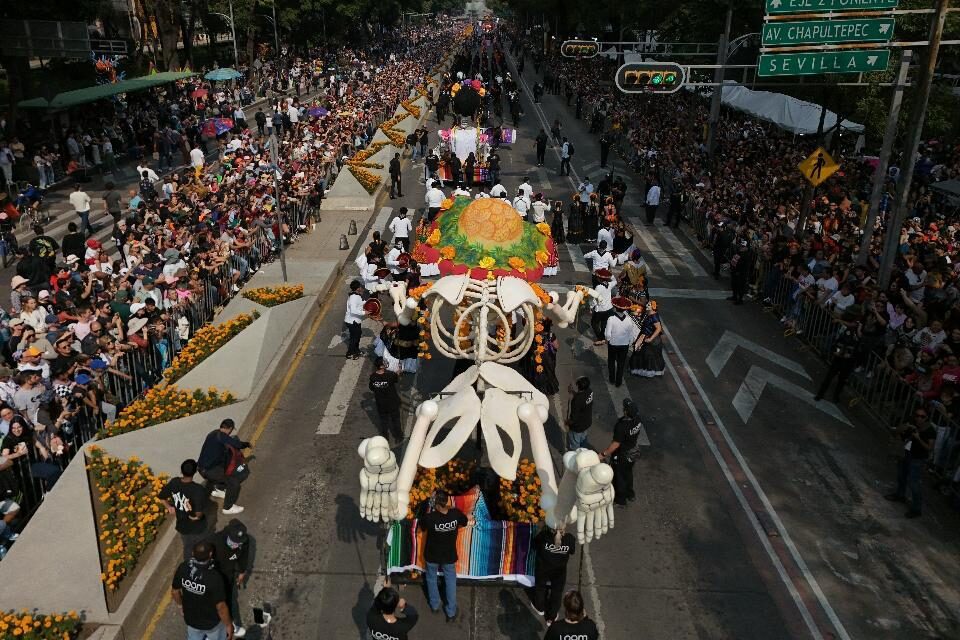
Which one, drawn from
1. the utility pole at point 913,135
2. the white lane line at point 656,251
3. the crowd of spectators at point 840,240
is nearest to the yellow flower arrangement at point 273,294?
the white lane line at point 656,251

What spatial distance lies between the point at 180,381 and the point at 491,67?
58.0 m

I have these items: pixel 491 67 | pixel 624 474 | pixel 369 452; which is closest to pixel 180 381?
pixel 369 452

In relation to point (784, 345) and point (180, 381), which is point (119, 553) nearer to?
point (180, 381)

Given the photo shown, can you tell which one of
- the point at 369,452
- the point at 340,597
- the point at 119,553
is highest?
the point at 369,452

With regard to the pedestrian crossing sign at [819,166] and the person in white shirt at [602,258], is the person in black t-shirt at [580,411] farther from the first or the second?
the pedestrian crossing sign at [819,166]

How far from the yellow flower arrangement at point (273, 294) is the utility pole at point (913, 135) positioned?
11982 millimetres

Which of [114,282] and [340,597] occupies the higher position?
[114,282]

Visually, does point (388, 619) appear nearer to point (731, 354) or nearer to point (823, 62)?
point (731, 354)

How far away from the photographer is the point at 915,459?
9.76 meters

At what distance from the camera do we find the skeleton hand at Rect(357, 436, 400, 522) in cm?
706

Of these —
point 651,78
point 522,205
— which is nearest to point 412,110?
point 522,205

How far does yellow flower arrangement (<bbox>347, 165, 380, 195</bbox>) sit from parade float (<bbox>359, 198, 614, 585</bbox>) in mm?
16280

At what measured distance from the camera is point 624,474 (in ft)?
32.4

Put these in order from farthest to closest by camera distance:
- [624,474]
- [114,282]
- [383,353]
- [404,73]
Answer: [404,73], [114,282], [383,353], [624,474]
